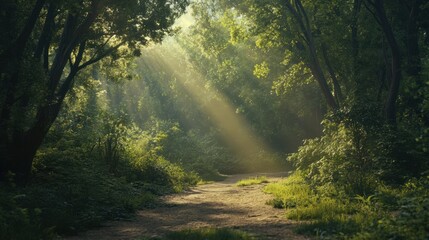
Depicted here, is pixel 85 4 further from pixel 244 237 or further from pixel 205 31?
pixel 205 31

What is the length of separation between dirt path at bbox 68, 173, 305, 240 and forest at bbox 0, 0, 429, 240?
12 cm

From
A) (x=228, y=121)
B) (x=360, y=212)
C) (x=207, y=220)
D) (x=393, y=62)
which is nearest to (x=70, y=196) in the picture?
(x=207, y=220)

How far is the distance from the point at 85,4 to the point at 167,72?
46.1 meters

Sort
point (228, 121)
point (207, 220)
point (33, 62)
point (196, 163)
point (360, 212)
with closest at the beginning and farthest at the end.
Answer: point (360, 212), point (207, 220), point (33, 62), point (196, 163), point (228, 121)

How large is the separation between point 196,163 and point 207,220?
743 inches

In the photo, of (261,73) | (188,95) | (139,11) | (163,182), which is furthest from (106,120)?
(188,95)

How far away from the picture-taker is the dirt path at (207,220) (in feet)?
24.9

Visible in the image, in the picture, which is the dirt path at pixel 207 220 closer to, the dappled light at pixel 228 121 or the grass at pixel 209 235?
the grass at pixel 209 235

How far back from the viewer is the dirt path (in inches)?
299

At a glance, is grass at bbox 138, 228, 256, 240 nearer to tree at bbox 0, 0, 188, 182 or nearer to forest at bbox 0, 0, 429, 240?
forest at bbox 0, 0, 429, 240

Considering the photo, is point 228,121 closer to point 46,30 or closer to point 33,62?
point 46,30

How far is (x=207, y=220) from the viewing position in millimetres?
9094

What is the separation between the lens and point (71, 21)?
12031 mm

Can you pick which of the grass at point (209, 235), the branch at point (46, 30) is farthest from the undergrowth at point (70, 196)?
the branch at point (46, 30)
